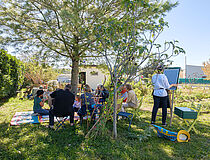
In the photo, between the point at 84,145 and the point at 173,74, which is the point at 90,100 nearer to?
the point at 84,145

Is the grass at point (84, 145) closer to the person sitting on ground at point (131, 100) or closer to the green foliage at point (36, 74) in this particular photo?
the person sitting on ground at point (131, 100)

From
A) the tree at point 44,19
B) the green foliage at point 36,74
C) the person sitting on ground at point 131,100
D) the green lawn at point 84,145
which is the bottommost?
the green lawn at point 84,145

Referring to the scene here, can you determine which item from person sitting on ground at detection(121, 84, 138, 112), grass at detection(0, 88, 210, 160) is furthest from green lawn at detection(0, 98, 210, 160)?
person sitting on ground at detection(121, 84, 138, 112)

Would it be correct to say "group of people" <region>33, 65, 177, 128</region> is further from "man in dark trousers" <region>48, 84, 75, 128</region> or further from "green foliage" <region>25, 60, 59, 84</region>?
"green foliage" <region>25, 60, 59, 84</region>

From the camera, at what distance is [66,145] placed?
3023mm

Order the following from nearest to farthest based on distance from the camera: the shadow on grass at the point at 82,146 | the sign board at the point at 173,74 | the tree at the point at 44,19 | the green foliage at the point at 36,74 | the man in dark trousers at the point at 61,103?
the shadow on grass at the point at 82,146 < the man in dark trousers at the point at 61,103 < the sign board at the point at 173,74 < the tree at the point at 44,19 < the green foliage at the point at 36,74

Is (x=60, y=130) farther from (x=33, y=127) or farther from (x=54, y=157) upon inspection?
(x=54, y=157)

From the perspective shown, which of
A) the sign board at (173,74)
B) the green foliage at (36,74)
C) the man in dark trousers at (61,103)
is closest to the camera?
the man in dark trousers at (61,103)

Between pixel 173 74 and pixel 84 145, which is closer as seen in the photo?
pixel 84 145

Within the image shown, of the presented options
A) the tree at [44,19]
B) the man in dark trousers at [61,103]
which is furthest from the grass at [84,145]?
the tree at [44,19]

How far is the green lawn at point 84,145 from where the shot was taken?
8.90 ft

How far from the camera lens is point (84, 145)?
120 inches

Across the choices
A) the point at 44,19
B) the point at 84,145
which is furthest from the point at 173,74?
the point at 44,19

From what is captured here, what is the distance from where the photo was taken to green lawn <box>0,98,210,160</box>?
2713 millimetres
